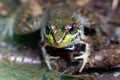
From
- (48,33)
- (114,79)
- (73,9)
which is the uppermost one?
(73,9)

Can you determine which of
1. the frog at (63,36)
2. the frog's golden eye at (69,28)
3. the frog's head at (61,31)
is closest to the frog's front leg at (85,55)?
the frog at (63,36)

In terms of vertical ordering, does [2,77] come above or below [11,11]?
below

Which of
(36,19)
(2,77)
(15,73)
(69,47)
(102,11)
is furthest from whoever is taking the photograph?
(102,11)

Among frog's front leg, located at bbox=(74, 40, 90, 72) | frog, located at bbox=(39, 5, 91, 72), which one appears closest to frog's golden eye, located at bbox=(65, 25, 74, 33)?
frog, located at bbox=(39, 5, 91, 72)

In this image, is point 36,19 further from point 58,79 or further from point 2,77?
point 2,77

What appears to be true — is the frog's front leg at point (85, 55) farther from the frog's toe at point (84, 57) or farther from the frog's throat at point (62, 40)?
the frog's throat at point (62, 40)

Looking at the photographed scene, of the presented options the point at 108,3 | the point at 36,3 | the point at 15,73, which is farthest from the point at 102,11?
the point at 15,73

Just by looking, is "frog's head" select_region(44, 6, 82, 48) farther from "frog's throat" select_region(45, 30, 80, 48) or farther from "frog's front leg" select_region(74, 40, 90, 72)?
"frog's front leg" select_region(74, 40, 90, 72)

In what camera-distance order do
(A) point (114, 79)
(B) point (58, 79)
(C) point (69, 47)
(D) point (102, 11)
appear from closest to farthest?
(B) point (58, 79) → (A) point (114, 79) → (C) point (69, 47) → (D) point (102, 11)
